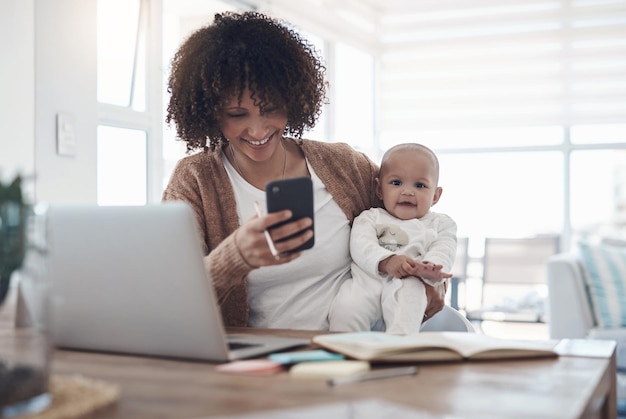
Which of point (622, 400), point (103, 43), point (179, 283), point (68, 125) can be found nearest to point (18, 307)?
point (179, 283)

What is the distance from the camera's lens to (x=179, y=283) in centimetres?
109

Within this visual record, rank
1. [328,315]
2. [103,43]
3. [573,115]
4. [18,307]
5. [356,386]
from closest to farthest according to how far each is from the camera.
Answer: [18,307] < [356,386] < [328,315] < [103,43] < [573,115]

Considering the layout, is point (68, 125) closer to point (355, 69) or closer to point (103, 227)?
point (103, 227)

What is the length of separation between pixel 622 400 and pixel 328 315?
2.14 metres

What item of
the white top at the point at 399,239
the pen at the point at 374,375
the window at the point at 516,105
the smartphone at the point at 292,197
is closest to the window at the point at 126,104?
the white top at the point at 399,239

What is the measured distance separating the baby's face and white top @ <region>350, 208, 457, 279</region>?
25 mm

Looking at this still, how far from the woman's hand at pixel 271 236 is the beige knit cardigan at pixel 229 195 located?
3 centimetres

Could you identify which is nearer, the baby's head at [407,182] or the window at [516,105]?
the baby's head at [407,182]

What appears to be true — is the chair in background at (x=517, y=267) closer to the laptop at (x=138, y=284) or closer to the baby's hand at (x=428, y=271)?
the baby's hand at (x=428, y=271)

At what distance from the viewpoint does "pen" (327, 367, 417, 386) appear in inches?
38.3

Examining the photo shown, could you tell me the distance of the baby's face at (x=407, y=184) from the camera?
2.11m

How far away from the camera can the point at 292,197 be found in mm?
1358

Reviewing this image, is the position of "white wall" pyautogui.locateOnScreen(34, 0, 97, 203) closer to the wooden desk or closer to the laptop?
the laptop

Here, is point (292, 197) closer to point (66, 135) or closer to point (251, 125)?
point (251, 125)
